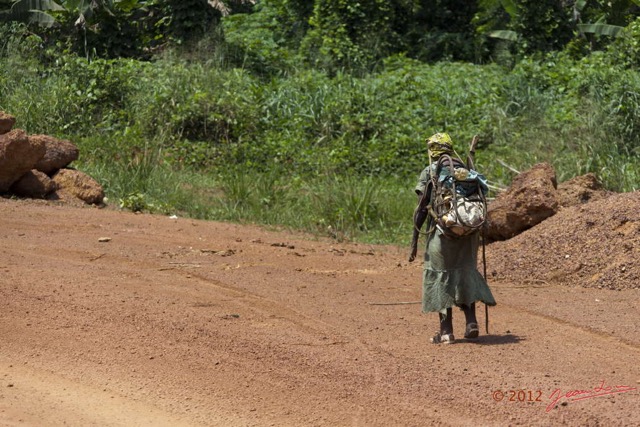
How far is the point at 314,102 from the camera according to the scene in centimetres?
1695

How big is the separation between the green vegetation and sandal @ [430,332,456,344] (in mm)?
5386

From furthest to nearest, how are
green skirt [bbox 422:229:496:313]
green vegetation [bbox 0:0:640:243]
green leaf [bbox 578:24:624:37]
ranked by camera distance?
green leaf [bbox 578:24:624:37] → green vegetation [bbox 0:0:640:243] → green skirt [bbox 422:229:496:313]

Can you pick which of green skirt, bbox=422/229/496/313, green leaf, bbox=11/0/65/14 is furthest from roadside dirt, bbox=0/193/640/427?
green leaf, bbox=11/0/65/14

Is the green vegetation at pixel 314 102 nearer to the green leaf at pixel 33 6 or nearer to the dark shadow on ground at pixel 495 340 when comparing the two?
the green leaf at pixel 33 6

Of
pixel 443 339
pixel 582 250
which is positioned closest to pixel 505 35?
pixel 582 250

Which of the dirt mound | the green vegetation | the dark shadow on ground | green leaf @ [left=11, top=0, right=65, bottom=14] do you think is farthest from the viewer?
green leaf @ [left=11, top=0, right=65, bottom=14]

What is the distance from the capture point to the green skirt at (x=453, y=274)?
21.7ft

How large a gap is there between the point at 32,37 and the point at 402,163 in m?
7.55

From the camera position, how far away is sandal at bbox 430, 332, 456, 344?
6719 mm

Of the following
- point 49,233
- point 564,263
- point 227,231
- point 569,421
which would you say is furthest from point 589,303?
point 49,233

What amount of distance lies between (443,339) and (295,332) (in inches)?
40.8

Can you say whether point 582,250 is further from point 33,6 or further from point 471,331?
point 33,6

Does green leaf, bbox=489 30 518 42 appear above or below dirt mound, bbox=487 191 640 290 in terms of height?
above

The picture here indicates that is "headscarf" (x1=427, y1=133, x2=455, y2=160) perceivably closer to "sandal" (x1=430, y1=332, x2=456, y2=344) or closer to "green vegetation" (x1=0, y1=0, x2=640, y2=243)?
"sandal" (x1=430, y1=332, x2=456, y2=344)
